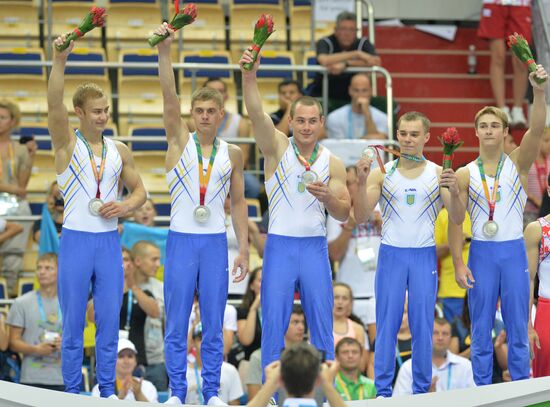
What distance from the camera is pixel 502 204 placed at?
30.4ft

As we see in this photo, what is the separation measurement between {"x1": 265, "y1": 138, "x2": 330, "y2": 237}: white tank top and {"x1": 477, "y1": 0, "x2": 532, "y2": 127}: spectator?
579cm

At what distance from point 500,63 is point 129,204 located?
6717mm

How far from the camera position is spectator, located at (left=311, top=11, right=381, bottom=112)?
13164 millimetres

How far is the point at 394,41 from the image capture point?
1605 cm

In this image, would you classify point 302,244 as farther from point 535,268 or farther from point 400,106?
point 400,106

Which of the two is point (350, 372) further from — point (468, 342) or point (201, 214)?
point (201, 214)

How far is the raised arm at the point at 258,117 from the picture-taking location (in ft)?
29.3

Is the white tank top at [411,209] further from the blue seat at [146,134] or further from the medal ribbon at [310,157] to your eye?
the blue seat at [146,134]

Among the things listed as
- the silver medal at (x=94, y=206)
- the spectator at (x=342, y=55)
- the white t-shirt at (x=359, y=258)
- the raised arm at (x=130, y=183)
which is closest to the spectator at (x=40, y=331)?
the raised arm at (x=130, y=183)

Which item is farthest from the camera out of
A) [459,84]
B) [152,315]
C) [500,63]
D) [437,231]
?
[459,84]

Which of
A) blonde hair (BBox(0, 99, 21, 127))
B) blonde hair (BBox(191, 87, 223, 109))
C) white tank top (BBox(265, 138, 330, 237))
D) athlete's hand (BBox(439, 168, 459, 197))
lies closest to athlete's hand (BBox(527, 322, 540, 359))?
athlete's hand (BBox(439, 168, 459, 197))

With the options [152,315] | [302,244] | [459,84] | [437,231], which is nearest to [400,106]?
[459,84]

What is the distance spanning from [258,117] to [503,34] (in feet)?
20.8

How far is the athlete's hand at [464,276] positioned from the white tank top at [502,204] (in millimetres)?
286
